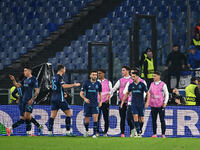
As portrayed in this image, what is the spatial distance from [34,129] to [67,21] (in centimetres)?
848

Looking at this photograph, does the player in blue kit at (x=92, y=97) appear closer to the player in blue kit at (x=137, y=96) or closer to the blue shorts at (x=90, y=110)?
the blue shorts at (x=90, y=110)

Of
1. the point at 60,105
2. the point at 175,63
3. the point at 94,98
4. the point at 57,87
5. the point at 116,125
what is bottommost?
the point at 116,125

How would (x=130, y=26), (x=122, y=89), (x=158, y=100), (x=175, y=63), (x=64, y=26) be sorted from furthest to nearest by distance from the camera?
(x=64, y=26) < (x=130, y=26) < (x=175, y=63) < (x=122, y=89) < (x=158, y=100)

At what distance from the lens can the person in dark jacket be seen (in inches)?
639

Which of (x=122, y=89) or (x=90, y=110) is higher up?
(x=122, y=89)

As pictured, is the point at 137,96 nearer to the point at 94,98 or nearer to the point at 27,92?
the point at 94,98

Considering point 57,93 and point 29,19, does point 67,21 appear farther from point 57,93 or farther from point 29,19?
point 57,93

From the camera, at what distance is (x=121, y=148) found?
8.60m

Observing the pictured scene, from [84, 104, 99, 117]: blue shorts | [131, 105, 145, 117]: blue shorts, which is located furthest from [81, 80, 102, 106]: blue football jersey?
[131, 105, 145, 117]: blue shorts

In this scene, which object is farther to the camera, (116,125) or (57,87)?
(116,125)

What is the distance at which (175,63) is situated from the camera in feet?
54.4

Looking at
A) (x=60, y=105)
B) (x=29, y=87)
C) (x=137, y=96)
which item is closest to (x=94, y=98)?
(x=60, y=105)

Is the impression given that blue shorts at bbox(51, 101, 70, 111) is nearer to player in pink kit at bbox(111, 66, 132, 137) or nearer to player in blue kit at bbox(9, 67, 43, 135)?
A: player in blue kit at bbox(9, 67, 43, 135)

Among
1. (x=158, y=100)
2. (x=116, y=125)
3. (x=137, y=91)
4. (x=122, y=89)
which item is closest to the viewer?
(x=137, y=91)
